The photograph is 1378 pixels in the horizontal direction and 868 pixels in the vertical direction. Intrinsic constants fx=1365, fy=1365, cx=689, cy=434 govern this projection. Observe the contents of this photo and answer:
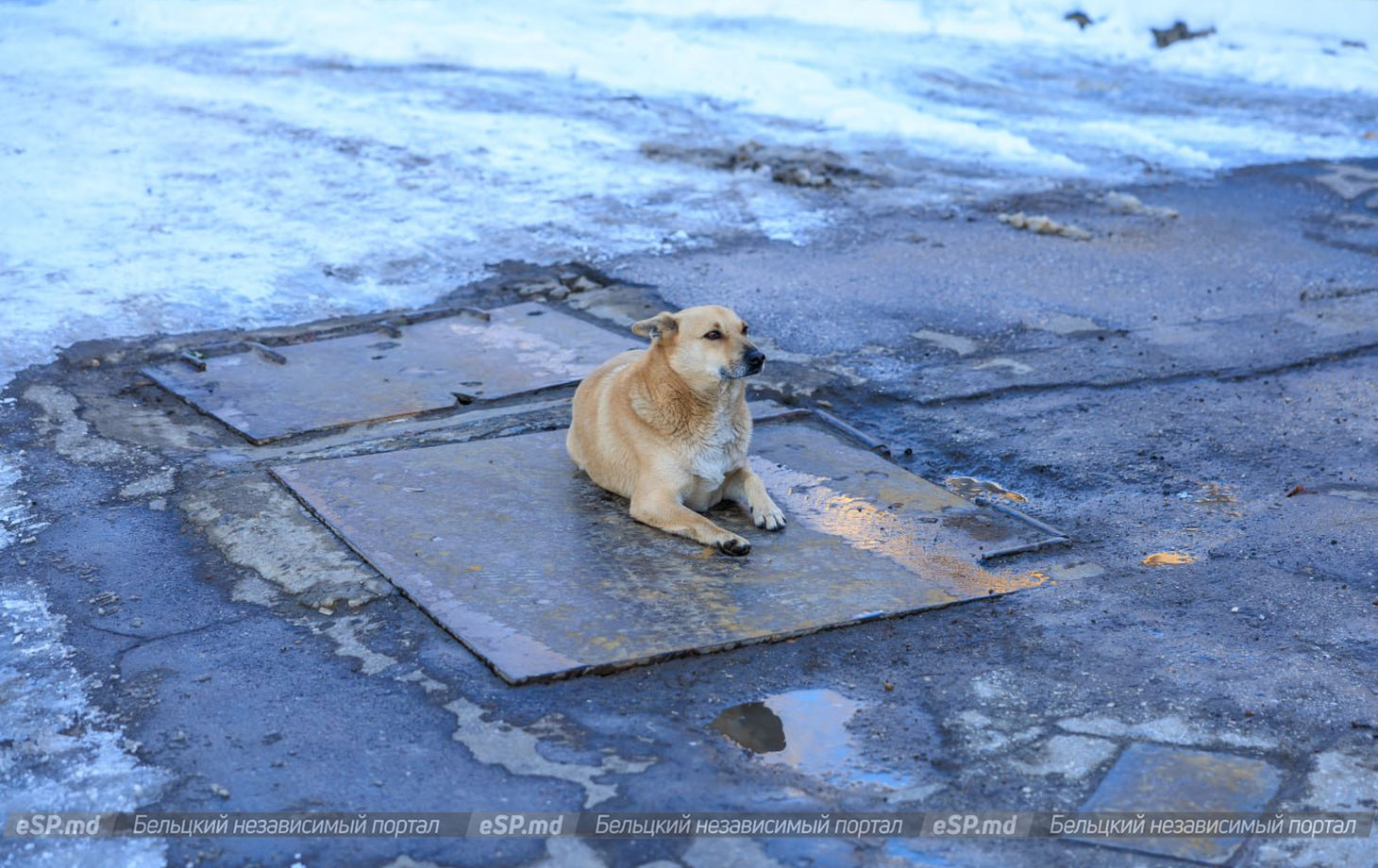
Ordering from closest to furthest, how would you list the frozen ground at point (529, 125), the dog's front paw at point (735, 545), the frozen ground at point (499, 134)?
the dog's front paw at point (735, 545), the frozen ground at point (499, 134), the frozen ground at point (529, 125)

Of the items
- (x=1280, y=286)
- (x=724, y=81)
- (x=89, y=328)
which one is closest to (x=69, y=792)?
(x=89, y=328)

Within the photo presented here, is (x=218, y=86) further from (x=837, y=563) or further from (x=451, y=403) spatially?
(x=837, y=563)

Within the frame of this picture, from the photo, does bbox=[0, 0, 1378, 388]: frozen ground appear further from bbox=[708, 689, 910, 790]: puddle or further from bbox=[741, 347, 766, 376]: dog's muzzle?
bbox=[708, 689, 910, 790]: puddle

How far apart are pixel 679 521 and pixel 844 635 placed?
2.88ft

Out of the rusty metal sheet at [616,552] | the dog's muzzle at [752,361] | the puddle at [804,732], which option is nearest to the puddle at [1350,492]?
the rusty metal sheet at [616,552]

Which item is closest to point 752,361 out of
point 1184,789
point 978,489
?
point 978,489

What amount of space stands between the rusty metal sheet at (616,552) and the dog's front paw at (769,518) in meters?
0.03

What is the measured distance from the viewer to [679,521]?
16.4 ft

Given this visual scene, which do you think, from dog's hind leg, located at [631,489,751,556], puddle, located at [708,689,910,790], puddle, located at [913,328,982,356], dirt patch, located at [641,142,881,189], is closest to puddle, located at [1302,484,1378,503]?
puddle, located at [913,328,982,356]

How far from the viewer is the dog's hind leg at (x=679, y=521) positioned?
484 cm

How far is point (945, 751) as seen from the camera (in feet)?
12.4

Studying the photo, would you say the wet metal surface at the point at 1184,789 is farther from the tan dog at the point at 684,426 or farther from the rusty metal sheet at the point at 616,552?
the tan dog at the point at 684,426

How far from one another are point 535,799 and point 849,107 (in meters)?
10.2

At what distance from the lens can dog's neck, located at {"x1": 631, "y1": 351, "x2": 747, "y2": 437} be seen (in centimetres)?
519
